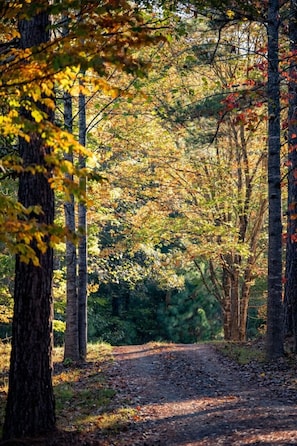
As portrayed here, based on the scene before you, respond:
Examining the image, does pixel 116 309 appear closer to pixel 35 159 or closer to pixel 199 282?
pixel 199 282

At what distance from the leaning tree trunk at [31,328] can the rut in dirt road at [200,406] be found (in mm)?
1317

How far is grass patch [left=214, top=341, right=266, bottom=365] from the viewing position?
1382 cm

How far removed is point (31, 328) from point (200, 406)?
356 cm

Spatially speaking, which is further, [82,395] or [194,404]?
[82,395]

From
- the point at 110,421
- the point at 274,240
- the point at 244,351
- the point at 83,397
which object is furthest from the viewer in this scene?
the point at 244,351

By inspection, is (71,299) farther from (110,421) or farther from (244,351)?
(110,421)

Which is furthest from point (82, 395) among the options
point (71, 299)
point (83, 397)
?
point (71, 299)

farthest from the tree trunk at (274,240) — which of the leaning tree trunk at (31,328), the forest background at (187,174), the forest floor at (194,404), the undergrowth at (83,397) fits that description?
the leaning tree trunk at (31,328)

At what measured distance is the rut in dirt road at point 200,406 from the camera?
7.42m

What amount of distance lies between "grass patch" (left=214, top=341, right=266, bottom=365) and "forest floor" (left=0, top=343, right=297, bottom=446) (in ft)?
0.27

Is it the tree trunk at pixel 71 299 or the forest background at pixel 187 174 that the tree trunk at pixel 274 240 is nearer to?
the forest background at pixel 187 174

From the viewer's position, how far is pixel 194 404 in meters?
9.48

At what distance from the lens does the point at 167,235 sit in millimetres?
21344

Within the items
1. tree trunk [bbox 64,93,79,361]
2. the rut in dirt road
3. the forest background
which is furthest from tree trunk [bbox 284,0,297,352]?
tree trunk [bbox 64,93,79,361]
